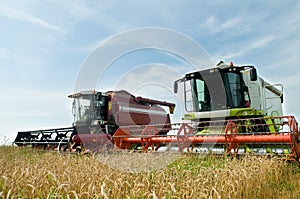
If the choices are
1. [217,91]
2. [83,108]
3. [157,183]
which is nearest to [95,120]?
[83,108]

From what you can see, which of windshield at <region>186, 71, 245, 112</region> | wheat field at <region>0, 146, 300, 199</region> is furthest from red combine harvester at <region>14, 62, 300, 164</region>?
wheat field at <region>0, 146, 300, 199</region>

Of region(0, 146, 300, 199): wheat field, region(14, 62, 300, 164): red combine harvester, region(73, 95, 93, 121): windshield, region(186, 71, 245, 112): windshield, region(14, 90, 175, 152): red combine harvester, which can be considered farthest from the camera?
region(73, 95, 93, 121): windshield

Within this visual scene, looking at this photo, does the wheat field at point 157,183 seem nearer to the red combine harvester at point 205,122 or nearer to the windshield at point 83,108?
the red combine harvester at point 205,122

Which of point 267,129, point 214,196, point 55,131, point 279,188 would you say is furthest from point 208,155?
point 55,131

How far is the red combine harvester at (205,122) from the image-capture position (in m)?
4.84

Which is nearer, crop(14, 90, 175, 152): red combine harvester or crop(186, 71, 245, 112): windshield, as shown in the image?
crop(186, 71, 245, 112): windshield

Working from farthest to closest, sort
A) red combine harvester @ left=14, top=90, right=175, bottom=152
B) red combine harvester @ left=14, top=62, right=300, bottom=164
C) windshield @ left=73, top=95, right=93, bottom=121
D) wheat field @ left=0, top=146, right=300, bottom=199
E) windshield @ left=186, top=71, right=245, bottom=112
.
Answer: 1. windshield @ left=73, top=95, right=93, bottom=121
2. red combine harvester @ left=14, top=90, right=175, bottom=152
3. windshield @ left=186, top=71, right=245, bottom=112
4. red combine harvester @ left=14, top=62, right=300, bottom=164
5. wheat field @ left=0, top=146, right=300, bottom=199

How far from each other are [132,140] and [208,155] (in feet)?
8.03

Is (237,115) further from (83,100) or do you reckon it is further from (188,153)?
(83,100)

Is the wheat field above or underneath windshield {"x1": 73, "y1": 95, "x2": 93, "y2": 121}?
underneath

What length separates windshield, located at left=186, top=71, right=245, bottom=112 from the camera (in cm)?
702

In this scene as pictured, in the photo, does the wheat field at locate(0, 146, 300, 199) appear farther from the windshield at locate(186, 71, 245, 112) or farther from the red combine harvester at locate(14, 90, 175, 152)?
the red combine harvester at locate(14, 90, 175, 152)

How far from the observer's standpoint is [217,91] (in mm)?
7270

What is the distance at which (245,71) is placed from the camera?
297 inches
